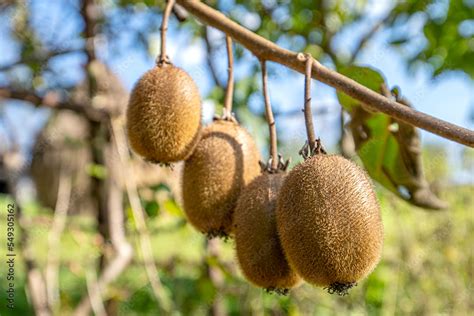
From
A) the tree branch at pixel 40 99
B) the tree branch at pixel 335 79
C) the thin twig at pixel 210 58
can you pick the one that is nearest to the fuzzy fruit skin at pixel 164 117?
the tree branch at pixel 335 79

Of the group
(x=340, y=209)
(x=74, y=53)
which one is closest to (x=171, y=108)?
(x=340, y=209)

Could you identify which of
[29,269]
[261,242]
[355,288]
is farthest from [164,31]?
[355,288]

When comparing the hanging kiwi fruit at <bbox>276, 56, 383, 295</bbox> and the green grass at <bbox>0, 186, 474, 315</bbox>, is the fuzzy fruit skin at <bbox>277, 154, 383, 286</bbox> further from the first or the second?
the green grass at <bbox>0, 186, 474, 315</bbox>

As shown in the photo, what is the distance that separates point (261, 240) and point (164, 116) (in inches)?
15.1

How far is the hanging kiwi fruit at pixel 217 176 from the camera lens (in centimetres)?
139

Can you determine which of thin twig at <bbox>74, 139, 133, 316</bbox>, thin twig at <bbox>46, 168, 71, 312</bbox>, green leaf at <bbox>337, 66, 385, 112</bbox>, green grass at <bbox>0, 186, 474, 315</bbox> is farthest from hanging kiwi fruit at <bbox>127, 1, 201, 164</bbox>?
thin twig at <bbox>46, 168, 71, 312</bbox>

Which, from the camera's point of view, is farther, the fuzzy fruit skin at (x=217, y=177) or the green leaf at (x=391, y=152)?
the green leaf at (x=391, y=152)

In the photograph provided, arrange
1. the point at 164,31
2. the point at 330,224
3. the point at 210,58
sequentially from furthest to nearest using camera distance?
the point at 210,58 → the point at 164,31 → the point at 330,224

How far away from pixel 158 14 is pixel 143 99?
80.4 inches

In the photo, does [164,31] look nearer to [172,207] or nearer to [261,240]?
[261,240]

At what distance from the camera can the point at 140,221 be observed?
253cm

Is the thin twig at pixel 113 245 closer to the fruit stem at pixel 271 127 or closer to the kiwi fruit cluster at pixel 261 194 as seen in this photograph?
the kiwi fruit cluster at pixel 261 194

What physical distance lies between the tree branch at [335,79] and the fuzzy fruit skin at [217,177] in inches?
9.9

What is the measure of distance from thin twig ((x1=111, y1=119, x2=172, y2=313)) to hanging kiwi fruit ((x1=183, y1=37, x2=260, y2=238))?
0.99 meters
